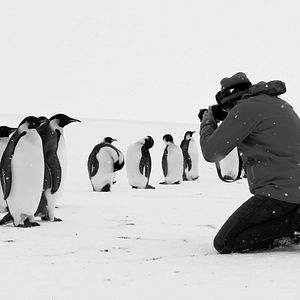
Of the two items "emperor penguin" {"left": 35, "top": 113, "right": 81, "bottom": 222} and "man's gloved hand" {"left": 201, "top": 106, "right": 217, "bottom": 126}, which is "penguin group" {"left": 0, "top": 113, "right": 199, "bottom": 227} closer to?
"emperor penguin" {"left": 35, "top": 113, "right": 81, "bottom": 222}

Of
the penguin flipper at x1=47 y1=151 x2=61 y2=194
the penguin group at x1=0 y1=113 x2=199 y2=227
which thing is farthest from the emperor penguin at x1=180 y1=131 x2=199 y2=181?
the penguin flipper at x1=47 y1=151 x2=61 y2=194

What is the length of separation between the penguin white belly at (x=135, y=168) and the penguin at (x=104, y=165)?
1249mm

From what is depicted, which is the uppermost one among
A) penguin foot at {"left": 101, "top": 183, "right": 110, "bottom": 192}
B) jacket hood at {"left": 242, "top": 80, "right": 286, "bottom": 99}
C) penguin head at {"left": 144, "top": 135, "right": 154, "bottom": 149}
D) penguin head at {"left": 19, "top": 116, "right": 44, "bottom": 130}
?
jacket hood at {"left": 242, "top": 80, "right": 286, "bottom": 99}

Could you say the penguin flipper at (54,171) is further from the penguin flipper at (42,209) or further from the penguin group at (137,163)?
the penguin group at (137,163)

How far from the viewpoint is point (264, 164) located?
3.61 m

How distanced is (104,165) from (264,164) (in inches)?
266

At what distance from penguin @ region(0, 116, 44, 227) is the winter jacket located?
225 centimetres

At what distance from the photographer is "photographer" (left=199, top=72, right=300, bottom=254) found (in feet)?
11.6

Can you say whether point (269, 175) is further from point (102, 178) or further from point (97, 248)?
point (102, 178)

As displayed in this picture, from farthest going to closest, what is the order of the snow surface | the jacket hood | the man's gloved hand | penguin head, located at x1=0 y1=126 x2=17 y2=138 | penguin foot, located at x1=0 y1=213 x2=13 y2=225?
penguin head, located at x1=0 y1=126 x2=17 y2=138 → penguin foot, located at x1=0 y1=213 x2=13 y2=225 → the man's gloved hand → the jacket hood → the snow surface

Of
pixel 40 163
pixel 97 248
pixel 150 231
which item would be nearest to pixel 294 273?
pixel 97 248

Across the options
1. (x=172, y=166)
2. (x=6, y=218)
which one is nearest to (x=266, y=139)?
(x=6, y=218)

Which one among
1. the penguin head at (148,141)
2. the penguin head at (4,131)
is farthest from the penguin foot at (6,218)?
the penguin head at (148,141)

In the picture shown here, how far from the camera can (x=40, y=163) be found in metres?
5.45
